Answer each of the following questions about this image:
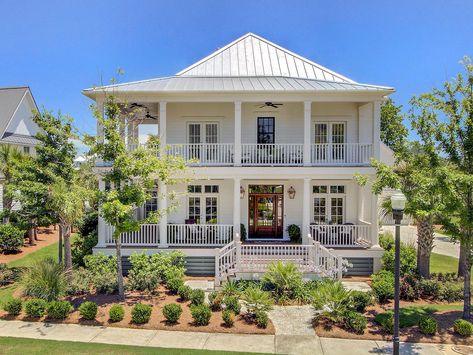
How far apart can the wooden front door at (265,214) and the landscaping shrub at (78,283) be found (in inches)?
313

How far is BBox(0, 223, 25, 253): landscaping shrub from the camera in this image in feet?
60.3

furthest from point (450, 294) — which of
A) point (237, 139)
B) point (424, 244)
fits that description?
point (237, 139)

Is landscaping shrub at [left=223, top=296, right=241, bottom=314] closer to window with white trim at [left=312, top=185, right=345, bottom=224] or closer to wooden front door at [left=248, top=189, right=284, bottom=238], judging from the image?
wooden front door at [left=248, top=189, right=284, bottom=238]

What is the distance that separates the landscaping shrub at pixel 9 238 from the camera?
60.3ft

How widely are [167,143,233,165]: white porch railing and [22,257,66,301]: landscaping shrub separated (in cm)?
708

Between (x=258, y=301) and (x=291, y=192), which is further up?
(x=291, y=192)

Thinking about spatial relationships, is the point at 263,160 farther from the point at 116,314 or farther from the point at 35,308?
the point at 35,308

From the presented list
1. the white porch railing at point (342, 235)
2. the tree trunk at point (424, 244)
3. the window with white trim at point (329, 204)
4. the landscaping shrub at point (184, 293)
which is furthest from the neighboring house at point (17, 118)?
the tree trunk at point (424, 244)

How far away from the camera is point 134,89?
598 inches

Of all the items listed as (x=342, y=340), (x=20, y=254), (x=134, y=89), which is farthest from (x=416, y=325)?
(x=20, y=254)

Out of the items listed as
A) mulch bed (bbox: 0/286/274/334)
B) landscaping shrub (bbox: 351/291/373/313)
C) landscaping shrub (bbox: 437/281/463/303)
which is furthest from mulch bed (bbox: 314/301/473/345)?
landscaping shrub (bbox: 437/281/463/303)

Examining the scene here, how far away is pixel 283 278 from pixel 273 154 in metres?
6.30

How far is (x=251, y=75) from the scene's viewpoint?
18297 millimetres

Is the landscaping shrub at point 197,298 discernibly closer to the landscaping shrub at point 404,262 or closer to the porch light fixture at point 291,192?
the porch light fixture at point 291,192
